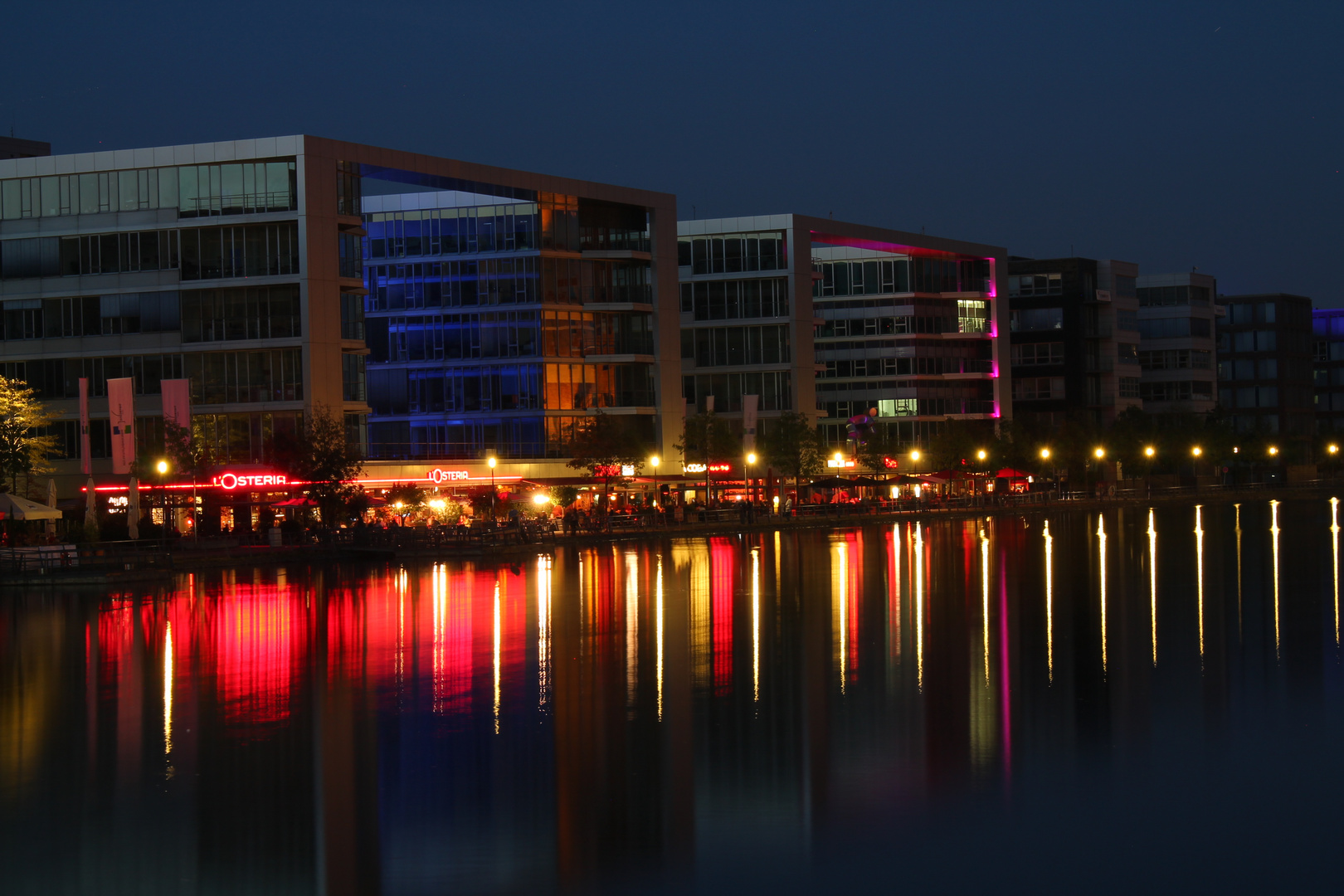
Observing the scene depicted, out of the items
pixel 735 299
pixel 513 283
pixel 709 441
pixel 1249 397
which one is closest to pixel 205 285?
pixel 513 283

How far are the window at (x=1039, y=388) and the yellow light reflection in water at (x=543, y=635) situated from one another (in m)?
102

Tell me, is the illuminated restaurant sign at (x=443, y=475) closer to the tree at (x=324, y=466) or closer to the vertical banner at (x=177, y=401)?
the tree at (x=324, y=466)

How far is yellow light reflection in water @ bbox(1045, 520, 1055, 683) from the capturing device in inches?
921

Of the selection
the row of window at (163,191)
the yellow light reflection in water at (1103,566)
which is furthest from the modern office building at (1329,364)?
the row of window at (163,191)

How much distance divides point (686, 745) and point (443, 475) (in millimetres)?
62338

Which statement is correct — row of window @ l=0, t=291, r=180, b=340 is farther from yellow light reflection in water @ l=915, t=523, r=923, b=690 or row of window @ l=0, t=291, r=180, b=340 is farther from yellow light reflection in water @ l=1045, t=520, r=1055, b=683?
yellow light reflection in water @ l=1045, t=520, r=1055, b=683

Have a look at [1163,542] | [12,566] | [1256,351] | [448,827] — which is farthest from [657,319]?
[1256,351]

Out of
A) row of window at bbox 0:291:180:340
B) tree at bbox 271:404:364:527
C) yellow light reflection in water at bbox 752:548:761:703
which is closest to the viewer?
yellow light reflection in water at bbox 752:548:761:703

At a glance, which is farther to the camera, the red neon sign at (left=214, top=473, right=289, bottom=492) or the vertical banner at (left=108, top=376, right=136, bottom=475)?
the red neon sign at (left=214, top=473, right=289, bottom=492)

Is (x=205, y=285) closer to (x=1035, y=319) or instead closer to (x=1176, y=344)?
(x=1035, y=319)

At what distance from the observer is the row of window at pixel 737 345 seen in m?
110

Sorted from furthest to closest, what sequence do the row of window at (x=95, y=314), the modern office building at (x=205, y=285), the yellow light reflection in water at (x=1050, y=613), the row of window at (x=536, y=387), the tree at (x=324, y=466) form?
the row of window at (x=536, y=387)
the row of window at (x=95, y=314)
the modern office building at (x=205, y=285)
the tree at (x=324, y=466)
the yellow light reflection in water at (x=1050, y=613)

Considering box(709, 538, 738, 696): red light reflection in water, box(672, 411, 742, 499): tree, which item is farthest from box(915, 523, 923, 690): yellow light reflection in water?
box(672, 411, 742, 499): tree

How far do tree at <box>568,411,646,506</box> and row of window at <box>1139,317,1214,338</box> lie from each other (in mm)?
81154
